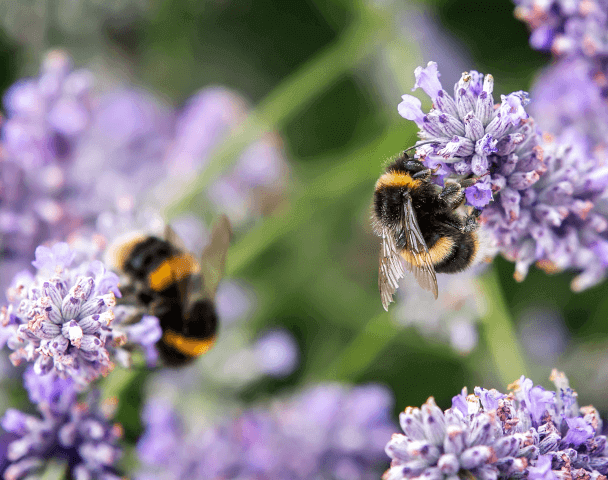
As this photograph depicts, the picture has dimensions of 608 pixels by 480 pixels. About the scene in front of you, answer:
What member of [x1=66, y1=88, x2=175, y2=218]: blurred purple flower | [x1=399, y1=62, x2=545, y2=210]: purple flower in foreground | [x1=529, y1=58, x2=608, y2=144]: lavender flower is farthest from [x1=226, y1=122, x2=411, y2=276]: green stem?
[x1=399, y1=62, x2=545, y2=210]: purple flower in foreground

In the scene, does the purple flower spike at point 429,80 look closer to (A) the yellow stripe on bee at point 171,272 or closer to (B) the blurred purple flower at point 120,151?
(A) the yellow stripe on bee at point 171,272

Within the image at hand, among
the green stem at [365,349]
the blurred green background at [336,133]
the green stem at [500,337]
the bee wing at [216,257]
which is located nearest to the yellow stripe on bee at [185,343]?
the bee wing at [216,257]

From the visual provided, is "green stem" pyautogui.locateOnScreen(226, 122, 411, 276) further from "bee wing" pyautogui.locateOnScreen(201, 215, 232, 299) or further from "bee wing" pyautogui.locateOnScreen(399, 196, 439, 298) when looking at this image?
"bee wing" pyautogui.locateOnScreen(399, 196, 439, 298)

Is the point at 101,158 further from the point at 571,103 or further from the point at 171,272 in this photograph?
the point at 571,103

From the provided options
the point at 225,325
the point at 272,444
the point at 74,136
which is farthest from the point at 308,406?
the point at 74,136

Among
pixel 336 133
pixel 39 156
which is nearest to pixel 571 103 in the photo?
pixel 336 133

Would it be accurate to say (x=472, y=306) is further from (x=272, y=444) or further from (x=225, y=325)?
(x=225, y=325)
